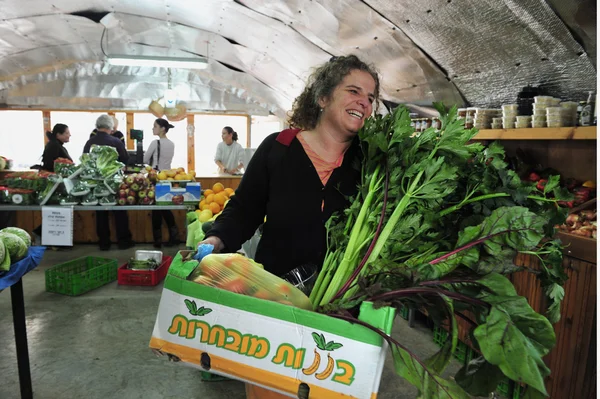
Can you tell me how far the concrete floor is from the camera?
244cm

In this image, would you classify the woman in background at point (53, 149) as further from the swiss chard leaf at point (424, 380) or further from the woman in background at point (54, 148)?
the swiss chard leaf at point (424, 380)

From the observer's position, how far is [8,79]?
785cm

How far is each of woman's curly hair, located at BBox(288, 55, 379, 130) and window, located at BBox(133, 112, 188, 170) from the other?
769 centimetres

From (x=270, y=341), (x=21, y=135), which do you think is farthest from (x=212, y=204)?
(x=21, y=135)

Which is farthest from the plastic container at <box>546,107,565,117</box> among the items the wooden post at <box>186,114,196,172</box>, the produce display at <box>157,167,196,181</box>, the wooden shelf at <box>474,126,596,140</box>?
the wooden post at <box>186,114,196,172</box>

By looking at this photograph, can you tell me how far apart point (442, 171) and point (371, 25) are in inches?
108

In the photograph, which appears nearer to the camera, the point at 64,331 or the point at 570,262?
the point at 570,262

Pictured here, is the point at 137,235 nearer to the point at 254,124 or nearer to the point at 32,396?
the point at 32,396

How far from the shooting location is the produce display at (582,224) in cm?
222

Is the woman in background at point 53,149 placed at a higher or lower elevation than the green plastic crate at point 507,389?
higher

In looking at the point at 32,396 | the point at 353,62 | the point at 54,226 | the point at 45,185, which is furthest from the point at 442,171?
the point at 45,185

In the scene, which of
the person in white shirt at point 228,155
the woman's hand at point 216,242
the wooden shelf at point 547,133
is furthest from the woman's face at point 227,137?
the woman's hand at point 216,242

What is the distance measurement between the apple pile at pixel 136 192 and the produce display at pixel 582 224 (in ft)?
10.6

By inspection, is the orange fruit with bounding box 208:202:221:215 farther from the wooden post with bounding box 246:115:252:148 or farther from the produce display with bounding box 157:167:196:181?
the wooden post with bounding box 246:115:252:148
